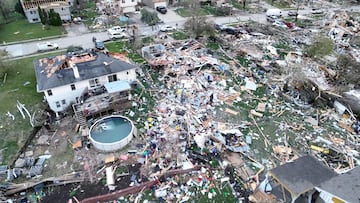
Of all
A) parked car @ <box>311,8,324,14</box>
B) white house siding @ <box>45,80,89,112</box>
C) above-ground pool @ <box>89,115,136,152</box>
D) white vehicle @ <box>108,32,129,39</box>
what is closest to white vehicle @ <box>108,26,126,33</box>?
white vehicle @ <box>108,32,129,39</box>

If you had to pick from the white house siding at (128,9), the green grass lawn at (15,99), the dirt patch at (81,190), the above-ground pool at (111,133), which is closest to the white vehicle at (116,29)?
the white house siding at (128,9)

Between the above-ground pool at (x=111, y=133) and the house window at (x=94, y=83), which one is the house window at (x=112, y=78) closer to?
the house window at (x=94, y=83)

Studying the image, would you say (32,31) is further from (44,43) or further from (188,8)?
(188,8)

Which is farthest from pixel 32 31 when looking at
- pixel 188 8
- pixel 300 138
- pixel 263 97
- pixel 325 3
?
pixel 325 3

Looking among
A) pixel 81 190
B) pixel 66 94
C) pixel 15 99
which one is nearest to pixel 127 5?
pixel 15 99

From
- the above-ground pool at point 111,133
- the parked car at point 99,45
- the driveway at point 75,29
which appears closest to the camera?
the above-ground pool at point 111,133

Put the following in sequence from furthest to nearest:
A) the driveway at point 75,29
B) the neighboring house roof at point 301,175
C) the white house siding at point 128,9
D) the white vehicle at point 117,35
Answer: the white house siding at point 128,9 < the driveway at point 75,29 < the white vehicle at point 117,35 < the neighboring house roof at point 301,175

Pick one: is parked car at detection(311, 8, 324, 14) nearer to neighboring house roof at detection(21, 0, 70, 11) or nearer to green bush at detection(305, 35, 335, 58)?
green bush at detection(305, 35, 335, 58)
